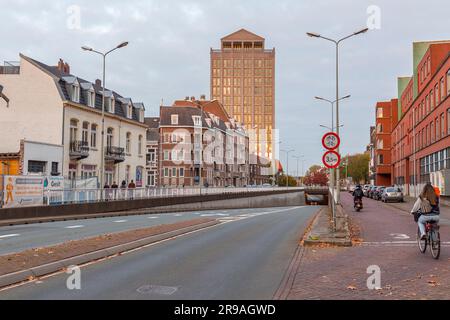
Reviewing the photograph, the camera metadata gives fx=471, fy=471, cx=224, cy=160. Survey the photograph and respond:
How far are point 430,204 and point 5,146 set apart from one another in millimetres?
34478

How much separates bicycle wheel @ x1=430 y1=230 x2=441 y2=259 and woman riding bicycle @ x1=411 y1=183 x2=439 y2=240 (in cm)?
31

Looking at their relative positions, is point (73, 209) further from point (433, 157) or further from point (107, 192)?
point (433, 157)

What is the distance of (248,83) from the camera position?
147 meters

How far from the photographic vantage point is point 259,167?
414 ft

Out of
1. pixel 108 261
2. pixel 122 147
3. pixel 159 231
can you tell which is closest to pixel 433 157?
pixel 122 147

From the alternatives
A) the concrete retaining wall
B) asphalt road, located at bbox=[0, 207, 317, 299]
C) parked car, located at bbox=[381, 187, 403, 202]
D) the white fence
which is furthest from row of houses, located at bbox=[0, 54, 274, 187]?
parked car, located at bbox=[381, 187, 403, 202]

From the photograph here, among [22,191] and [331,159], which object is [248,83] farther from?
[331,159]

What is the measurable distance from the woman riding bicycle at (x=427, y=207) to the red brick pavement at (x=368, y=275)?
30.1 inches

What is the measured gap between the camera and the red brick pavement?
Result: 7031 mm

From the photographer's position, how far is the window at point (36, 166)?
1273 inches

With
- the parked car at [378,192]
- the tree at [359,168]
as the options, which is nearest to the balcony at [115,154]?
the parked car at [378,192]

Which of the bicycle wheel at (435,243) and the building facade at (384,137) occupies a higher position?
the building facade at (384,137)

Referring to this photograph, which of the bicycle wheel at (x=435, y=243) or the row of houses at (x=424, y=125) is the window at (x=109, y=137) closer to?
the row of houses at (x=424, y=125)

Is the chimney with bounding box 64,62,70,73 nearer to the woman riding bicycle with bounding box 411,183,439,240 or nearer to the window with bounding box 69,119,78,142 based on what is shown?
the window with bounding box 69,119,78,142
